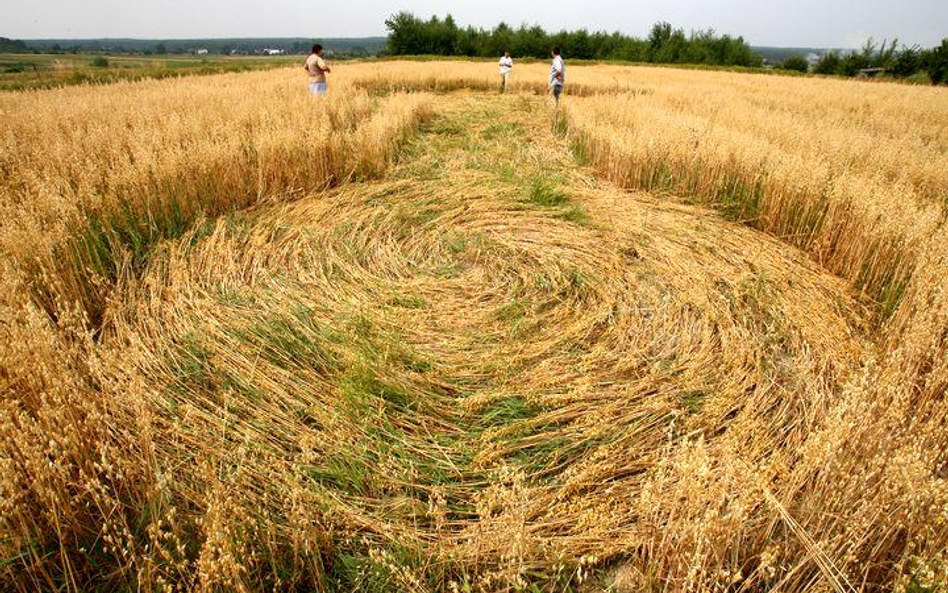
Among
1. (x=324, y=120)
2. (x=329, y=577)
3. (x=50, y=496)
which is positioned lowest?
(x=329, y=577)

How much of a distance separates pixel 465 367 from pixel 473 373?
3.3 inches

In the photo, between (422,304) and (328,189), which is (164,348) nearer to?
(422,304)

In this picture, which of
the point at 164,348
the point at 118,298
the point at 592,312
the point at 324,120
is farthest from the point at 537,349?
the point at 324,120

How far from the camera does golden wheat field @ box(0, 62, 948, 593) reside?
1610 millimetres

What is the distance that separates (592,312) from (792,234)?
9.48 ft

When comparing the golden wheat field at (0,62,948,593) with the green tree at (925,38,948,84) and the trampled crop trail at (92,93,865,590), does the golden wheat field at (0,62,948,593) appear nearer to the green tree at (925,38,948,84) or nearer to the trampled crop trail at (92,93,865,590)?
the trampled crop trail at (92,93,865,590)

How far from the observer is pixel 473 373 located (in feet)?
9.28

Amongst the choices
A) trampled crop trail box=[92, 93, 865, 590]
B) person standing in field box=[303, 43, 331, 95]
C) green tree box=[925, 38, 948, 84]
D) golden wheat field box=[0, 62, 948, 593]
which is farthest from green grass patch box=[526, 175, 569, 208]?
green tree box=[925, 38, 948, 84]

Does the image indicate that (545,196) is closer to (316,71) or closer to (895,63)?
(316,71)

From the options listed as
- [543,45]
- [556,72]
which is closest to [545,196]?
[556,72]

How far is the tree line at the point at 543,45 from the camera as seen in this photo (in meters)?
47.9

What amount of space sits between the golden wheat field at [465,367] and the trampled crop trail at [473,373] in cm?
2

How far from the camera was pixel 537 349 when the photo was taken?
3.01 meters

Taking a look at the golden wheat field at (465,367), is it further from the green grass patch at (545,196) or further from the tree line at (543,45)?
the tree line at (543,45)
